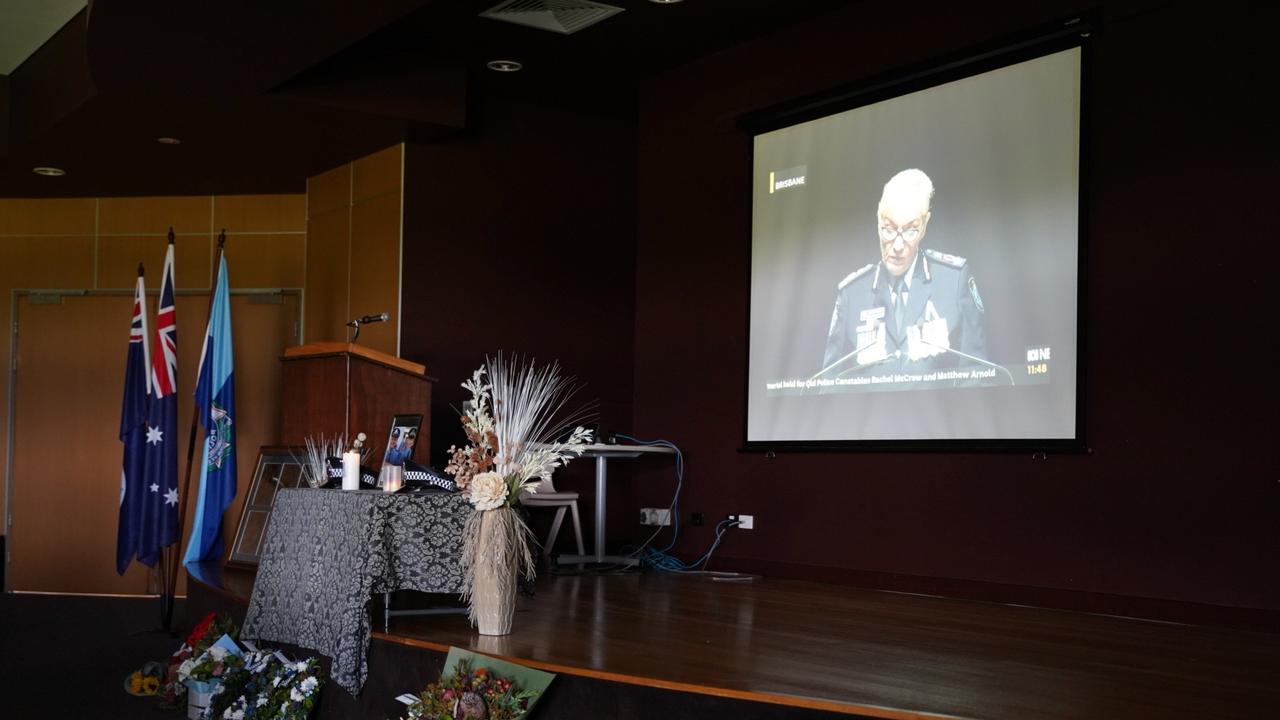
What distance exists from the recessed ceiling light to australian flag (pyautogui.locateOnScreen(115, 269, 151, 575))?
8.81ft

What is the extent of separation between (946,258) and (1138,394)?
112 cm

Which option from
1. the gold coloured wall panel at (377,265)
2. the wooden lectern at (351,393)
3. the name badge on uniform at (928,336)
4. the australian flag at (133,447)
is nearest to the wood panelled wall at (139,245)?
the gold coloured wall panel at (377,265)

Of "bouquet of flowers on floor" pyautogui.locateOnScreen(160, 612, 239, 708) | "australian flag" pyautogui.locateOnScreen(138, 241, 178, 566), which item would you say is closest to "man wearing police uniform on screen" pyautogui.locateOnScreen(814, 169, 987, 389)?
"bouquet of flowers on floor" pyautogui.locateOnScreen(160, 612, 239, 708)

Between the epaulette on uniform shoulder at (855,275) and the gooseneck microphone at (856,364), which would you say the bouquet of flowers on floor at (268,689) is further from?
the epaulette on uniform shoulder at (855,275)

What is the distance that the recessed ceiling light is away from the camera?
693cm

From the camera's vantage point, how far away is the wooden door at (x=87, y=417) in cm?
836

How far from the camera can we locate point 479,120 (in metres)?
7.52

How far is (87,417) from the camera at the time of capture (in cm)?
851

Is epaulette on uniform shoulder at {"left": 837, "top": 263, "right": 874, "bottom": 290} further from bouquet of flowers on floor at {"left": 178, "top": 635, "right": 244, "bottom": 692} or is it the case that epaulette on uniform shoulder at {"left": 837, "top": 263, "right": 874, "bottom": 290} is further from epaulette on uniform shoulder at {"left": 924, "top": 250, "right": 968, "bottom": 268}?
bouquet of flowers on floor at {"left": 178, "top": 635, "right": 244, "bottom": 692}

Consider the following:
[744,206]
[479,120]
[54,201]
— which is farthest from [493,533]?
[54,201]

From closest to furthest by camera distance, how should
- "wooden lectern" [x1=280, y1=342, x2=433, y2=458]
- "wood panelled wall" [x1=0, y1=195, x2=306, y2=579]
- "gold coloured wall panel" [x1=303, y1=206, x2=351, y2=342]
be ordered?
1. "wooden lectern" [x1=280, y1=342, x2=433, y2=458]
2. "gold coloured wall panel" [x1=303, y1=206, x2=351, y2=342]
3. "wood panelled wall" [x1=0, y1=195, x2=306, y2=579]

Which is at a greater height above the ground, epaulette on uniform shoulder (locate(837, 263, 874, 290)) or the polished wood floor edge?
epaulette on uniform shoulder (locate(837, 263, 874, 290))

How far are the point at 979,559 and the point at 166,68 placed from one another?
15.5 feet

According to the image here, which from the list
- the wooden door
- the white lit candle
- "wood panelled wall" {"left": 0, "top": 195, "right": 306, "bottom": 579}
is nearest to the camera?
the white lit candle
